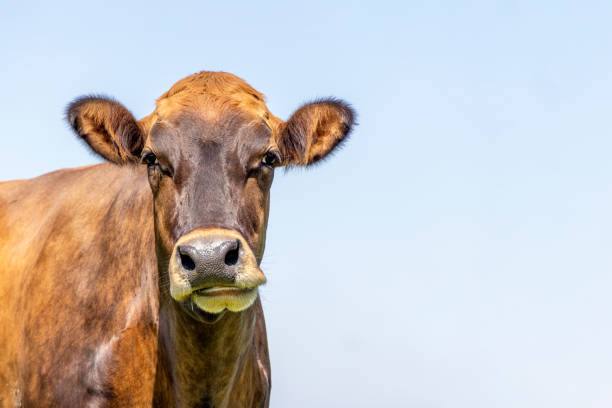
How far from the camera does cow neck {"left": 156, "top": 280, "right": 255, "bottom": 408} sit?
726cm

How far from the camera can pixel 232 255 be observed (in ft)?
20.7

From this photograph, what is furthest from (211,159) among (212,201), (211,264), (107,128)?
(107,128)

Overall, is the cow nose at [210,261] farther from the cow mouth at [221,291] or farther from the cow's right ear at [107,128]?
the cow's right ear at [107,128]

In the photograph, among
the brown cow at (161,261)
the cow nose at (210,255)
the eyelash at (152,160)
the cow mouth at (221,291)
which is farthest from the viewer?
the eyelash at (152,160)

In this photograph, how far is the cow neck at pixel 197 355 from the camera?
7.26 metres

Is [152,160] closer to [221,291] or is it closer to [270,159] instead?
[270,159]

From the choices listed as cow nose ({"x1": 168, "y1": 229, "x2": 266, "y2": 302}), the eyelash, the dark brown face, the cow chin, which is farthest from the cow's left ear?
the cow chin

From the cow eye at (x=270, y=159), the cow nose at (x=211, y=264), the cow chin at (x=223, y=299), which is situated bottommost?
the cow chin at (x=223, y=299)

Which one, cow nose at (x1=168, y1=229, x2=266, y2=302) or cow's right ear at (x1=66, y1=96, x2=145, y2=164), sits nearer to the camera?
→ cow nose at (x1=168, y1=229, x2=266, y2=302)

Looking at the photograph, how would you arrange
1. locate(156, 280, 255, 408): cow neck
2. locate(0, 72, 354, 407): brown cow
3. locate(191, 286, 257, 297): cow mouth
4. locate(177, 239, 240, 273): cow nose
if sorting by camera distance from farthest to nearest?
1. locate(156, 280, 255, 408): cow neck
2. locate(0, 72, 354, 407): brown cow
3. locate(191, 286, 257, 297): cow mouth
4. locate(177, 239, 240, 273): cow nose

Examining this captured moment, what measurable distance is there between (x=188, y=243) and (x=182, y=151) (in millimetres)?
1018

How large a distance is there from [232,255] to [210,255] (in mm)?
188

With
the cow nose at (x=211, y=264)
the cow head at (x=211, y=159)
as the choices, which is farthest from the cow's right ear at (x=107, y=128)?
the cow nose at (x=211, y=264)

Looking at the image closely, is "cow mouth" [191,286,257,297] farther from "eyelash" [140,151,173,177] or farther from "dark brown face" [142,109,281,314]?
"eyelash" [140,151,173,177]
